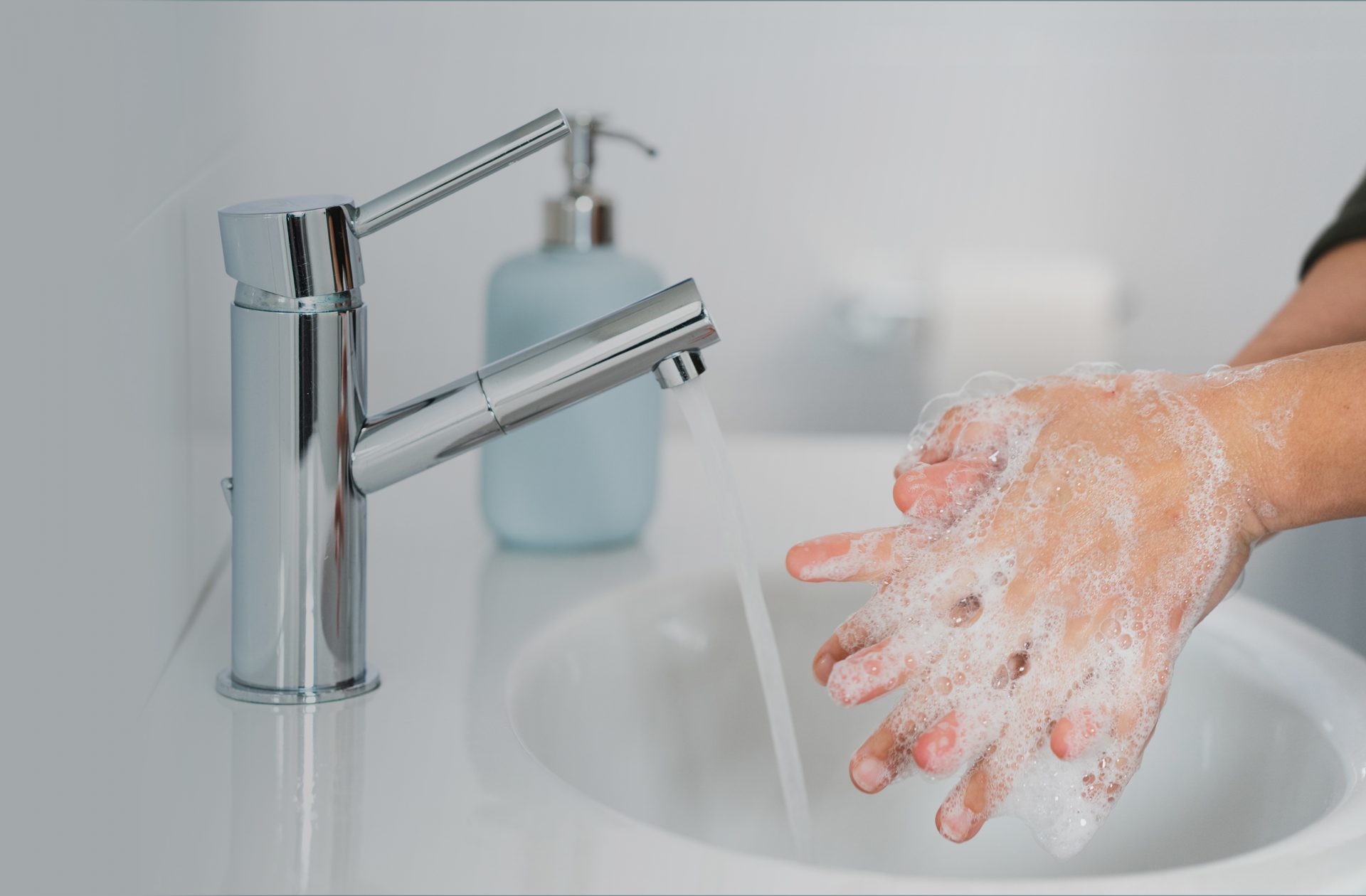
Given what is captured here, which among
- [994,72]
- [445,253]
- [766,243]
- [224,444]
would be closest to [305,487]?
[224,444]

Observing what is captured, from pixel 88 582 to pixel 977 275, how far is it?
2.70ft

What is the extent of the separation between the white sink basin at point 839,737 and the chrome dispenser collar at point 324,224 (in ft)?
0.59

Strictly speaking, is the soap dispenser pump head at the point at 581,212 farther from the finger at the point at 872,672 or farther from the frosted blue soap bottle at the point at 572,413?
the finger at the point at 872,672

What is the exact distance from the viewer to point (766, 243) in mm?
1019

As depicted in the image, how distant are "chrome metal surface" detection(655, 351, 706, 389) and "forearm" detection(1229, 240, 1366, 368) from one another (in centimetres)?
37

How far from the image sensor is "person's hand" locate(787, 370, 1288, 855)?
0.45 m

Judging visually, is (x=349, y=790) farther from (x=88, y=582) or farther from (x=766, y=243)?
(x=766, y=243)

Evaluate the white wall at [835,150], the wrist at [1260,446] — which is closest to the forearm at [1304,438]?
the wrist at [1260,446]

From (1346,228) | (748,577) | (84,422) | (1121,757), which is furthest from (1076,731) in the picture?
(1346,228)

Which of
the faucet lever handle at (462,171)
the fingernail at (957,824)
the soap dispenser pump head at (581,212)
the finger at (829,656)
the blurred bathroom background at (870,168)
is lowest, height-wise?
the fingernail at (957,824)

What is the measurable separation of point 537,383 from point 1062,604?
21cm

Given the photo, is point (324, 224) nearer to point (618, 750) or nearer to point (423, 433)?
point (423, 433)

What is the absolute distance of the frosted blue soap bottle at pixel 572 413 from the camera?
2.08ft

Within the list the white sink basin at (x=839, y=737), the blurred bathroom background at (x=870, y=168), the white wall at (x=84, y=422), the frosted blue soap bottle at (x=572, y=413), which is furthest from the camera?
the blurred bathroom background at (x=870, y=168)
